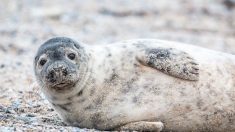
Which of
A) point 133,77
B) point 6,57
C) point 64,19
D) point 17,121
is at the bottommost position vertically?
point 17,121

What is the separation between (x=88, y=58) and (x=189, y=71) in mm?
813

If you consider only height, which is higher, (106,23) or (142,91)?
(106,23)

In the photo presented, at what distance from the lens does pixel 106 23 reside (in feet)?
43.9

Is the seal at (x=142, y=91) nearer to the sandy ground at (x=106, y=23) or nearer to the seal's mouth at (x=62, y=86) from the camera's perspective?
the seal's mouth at (x=62, y=86)

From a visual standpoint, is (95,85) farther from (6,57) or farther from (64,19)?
(64,19)

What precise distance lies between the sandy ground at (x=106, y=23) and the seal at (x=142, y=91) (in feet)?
9.23

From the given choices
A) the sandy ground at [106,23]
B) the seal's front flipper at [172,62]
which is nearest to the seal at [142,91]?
the seal's front flipper at [172,62]

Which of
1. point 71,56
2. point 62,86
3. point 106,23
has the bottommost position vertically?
point 62,86

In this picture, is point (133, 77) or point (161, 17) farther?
point (161, 17)

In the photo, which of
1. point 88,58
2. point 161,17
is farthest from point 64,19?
point 88,58

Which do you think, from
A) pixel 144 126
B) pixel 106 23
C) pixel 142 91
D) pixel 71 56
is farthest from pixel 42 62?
pixel 106 23

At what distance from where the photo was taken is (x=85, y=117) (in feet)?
18.3

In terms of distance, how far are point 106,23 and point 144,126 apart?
805 cm

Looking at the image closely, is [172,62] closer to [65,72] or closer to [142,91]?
[142,91]
